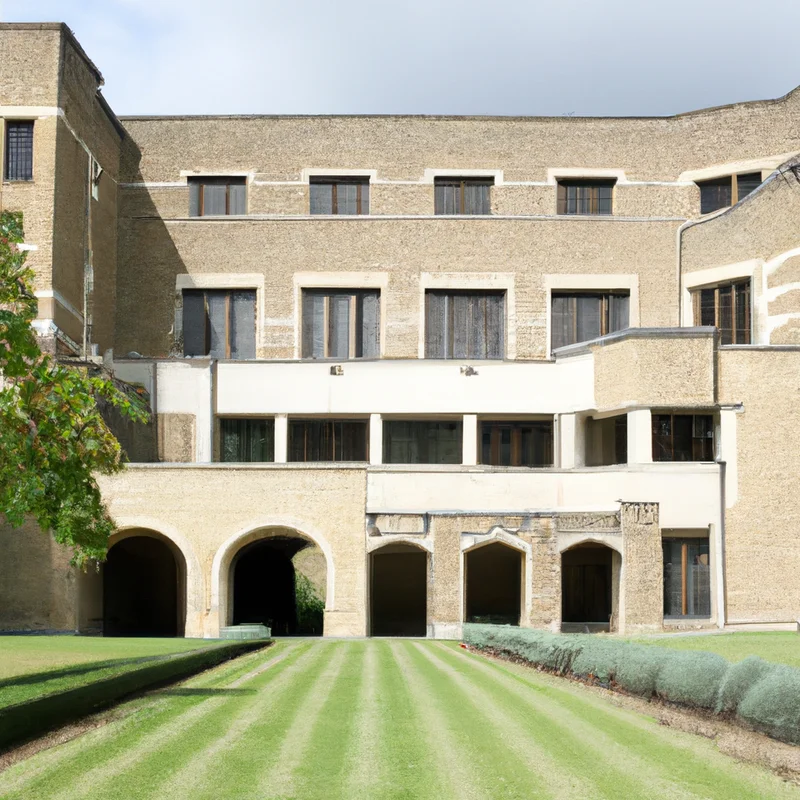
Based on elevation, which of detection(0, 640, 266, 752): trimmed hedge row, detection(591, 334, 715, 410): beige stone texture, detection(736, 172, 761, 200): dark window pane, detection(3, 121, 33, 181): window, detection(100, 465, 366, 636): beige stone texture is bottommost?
detection(0, 640, 266, 752): trimmed hedge row

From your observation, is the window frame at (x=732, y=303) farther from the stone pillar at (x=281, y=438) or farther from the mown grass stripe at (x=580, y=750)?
the mown grass stripe at (x=580, y=750)

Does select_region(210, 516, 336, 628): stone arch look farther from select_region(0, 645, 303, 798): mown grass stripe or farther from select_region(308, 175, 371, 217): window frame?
select_region(0, 645, 303, 798): mown grass stripe

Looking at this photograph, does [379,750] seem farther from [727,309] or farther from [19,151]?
[727,309]

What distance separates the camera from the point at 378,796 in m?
11.3

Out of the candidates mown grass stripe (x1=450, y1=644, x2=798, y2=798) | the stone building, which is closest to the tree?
mown grass stripe (x1=450, y1=644, x2=798, y2=798)

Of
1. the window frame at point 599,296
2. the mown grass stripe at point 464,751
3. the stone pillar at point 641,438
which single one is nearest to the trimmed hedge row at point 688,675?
the mown grass stripe at point 464,751

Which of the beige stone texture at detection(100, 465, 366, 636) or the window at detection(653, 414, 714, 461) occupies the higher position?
the window at detection(653, 414, 714, 461)

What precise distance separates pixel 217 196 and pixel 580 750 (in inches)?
1303

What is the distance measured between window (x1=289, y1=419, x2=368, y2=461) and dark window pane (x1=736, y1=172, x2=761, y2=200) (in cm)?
1596

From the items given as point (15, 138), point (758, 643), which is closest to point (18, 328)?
point (758, 643)

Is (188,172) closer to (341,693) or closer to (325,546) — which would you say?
(325,546)

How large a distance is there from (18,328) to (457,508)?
22.2 m

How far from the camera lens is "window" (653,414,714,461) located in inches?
1396

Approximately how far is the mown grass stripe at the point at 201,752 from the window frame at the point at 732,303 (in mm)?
25395
